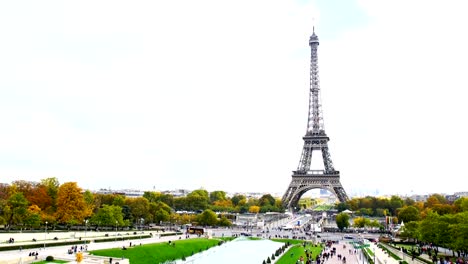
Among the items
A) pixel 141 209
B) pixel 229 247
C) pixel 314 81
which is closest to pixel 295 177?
pixel 314 81

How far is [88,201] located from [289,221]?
47049 millimetres

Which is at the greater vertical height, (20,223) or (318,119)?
(318,119)

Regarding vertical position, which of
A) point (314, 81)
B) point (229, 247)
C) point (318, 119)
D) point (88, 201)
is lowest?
point (229, 247)

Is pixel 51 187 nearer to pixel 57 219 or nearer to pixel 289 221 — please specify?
pixel 57 219

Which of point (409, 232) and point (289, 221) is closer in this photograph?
point (409, 232)

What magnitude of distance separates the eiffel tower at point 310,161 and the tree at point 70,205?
58196mm

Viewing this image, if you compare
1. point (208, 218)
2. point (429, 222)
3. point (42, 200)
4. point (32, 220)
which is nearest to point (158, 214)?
point (208, 218)

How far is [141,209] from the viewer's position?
3238 inches

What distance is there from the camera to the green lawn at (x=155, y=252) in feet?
128

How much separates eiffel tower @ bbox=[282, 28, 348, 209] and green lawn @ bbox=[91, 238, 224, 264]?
184 feet

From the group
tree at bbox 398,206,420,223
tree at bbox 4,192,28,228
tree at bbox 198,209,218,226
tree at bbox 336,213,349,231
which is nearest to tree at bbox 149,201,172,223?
tree at bbox 198,209,218,226

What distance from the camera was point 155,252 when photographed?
43.8 metres

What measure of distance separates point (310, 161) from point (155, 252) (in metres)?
72.7

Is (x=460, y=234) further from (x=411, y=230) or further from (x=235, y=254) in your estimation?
(x=411, y=230)
